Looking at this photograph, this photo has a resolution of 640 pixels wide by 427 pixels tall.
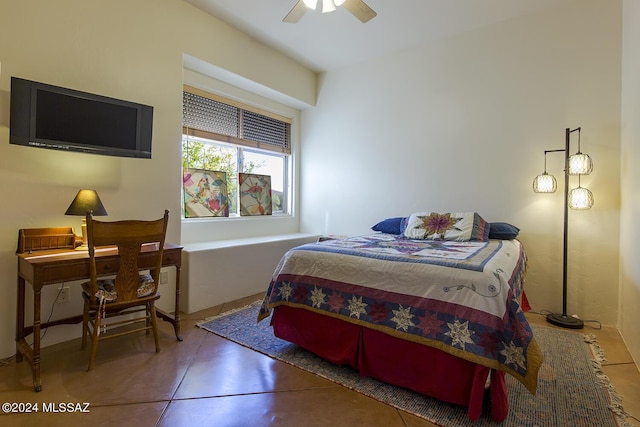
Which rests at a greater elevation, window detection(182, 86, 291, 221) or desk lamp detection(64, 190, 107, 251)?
window detection(182, 86, 291, 221)

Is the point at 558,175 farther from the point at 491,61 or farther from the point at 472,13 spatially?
the point at 472,13

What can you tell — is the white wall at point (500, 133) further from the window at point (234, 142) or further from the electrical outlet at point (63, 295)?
the electrical outlet at point (63, 295)

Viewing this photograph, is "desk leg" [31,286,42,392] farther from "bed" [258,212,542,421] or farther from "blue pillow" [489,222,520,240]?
"blue pillow" [489,222,520,240]

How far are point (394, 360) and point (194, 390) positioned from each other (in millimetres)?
1122

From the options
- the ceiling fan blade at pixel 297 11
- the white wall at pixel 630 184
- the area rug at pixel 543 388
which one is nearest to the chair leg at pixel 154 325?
the area rug at pixel 543 388

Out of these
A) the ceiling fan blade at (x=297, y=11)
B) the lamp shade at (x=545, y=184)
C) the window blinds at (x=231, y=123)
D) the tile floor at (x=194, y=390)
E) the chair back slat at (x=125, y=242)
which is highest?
the ceiling fan blade at (x=297, y=11)

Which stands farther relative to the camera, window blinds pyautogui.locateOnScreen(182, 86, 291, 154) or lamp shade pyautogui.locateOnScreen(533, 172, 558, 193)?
window blinds pyautogui.locateOnScreen(182, 86, 291, 154)

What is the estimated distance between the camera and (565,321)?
279 cm

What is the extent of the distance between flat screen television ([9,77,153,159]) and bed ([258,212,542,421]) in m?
1.54

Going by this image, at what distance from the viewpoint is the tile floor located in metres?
1.61

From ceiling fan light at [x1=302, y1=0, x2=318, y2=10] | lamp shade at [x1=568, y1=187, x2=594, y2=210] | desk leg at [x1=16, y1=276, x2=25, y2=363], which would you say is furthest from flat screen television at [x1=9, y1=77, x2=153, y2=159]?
lamp shade at [x1=568, y1=187, x2=594, y2=210]

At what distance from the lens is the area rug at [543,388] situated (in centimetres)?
160

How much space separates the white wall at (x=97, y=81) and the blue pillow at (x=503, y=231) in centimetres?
292

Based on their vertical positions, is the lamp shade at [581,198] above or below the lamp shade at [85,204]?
above
